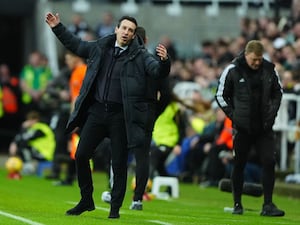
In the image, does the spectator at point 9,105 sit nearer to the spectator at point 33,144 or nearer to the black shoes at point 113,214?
the spectator at point 33,144

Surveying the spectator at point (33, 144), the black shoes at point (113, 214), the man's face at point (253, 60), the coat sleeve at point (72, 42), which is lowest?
the spectator at point (33, 144)

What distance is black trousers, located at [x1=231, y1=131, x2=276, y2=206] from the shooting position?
16.8 meters

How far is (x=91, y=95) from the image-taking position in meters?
14.6

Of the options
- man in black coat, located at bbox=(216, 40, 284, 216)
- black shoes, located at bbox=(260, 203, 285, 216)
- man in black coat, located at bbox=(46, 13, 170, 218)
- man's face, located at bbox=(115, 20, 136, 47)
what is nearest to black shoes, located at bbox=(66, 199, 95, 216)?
man in black coat, located at bbox=(46, 13, 170, 218)

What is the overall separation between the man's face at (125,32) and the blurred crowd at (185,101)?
4439mm

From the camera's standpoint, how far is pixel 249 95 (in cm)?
1673

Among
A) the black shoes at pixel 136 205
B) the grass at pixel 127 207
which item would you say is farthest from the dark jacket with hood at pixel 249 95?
the black shoes at pixel 136 205

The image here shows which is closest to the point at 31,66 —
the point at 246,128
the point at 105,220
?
the point at 246,128

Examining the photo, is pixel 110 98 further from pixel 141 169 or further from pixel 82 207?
pixel 141 169

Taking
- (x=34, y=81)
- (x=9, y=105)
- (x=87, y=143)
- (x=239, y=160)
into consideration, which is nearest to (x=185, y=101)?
(x=34, y=81)

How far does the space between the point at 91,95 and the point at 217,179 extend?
9.64 metres

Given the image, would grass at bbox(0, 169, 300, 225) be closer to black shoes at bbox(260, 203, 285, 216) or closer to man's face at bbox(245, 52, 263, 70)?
black shoes at bbox(260, 203, 285, 216)

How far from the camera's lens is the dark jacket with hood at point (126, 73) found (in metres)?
14.6

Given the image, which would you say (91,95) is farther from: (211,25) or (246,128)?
(211,25)
